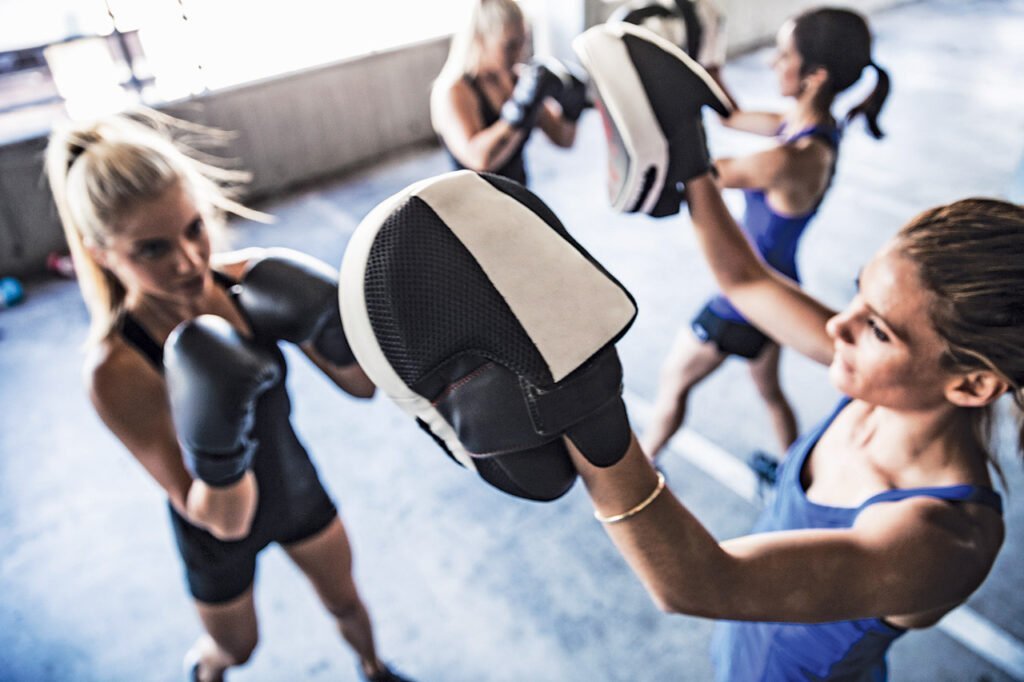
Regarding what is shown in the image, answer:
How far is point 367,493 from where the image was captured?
272cm

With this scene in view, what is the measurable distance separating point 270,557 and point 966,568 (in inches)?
89.6

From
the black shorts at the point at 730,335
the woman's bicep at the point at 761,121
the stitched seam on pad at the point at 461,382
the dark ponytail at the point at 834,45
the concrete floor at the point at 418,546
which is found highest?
the stitched seam on pad at the point at 461,382

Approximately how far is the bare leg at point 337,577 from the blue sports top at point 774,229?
1411mm

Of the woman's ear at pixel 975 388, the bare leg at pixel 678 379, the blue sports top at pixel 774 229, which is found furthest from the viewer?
the bare leg at pixel 678 379

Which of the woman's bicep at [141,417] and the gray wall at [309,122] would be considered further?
the gray wall at [309,122]

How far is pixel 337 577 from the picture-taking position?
5.87 feet

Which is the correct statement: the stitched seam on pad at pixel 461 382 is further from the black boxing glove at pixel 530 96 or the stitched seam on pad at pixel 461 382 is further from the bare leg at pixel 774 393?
the black boxing glove at pixel 530 96

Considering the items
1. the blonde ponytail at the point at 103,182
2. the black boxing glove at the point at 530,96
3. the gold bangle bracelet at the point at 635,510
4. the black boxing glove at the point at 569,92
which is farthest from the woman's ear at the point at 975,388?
the black boxing glove at the point at 569,92

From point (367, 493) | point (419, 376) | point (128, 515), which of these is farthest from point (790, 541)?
point (128, 515)

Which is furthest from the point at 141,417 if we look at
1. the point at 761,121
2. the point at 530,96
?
the point at 761,121

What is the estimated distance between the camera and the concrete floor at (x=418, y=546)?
2102 millimetres

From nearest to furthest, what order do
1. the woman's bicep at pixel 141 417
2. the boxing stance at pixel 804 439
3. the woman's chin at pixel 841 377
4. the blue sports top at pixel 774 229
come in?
1. the boxing stance at pixel 804 439
2. the woman's chin at pixel 841 377
3. the woman's bicep at pixel 141 417
4. the blue sports top at pixel 774 229

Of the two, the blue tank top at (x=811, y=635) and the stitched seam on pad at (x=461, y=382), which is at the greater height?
the stitched seam on pad at (x=461, y=382)

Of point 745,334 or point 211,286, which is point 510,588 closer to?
point 745,334
